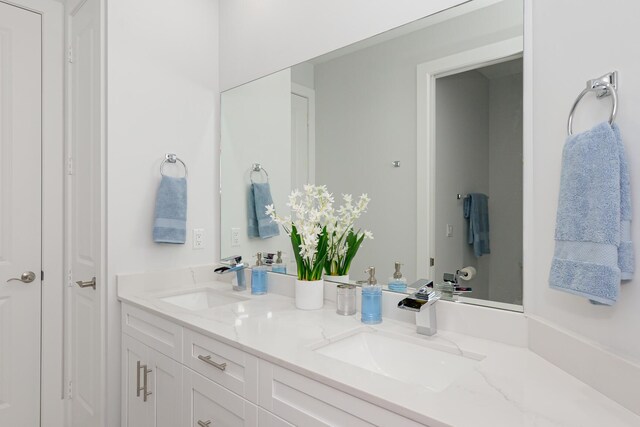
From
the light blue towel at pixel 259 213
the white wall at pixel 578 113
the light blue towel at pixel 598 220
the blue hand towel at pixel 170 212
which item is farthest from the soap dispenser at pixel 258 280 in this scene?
the light blue towel at pixel 598 220

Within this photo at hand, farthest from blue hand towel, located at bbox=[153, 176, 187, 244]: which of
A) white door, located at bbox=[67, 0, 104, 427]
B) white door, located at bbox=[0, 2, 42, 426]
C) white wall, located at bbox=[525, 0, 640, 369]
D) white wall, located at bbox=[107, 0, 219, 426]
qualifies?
white wall, located at bbox=[525, 0, 640, 369]

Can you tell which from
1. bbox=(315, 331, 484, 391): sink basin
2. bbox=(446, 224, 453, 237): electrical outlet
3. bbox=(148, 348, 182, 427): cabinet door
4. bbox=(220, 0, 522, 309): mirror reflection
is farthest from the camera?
bbox=(148, 348, 182, 427): cabinet door

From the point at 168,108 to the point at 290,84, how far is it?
0.65 metres

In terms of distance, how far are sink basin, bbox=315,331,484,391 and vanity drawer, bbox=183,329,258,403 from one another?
207 mm

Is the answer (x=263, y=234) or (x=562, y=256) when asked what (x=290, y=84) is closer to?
(x=263, y=234)

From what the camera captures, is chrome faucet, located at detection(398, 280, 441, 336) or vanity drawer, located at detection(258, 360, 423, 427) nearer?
vanity drawer, located at detection(258, 360, 423, 427)

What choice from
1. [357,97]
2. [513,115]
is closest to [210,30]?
[357,97]

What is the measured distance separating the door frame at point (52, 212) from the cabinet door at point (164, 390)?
89cm

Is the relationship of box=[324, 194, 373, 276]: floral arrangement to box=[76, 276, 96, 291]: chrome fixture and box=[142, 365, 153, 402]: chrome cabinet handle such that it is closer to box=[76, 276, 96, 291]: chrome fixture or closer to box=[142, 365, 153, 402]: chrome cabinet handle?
box=[142, 365, 153, 402]: chrome cabinet handle

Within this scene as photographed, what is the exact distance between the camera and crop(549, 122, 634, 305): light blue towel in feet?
2.38

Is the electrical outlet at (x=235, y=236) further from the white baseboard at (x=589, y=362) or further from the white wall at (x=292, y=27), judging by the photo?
the white baseboard at (x=589, y=362)

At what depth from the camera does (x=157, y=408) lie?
5.10 ft

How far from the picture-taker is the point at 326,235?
5.03ft

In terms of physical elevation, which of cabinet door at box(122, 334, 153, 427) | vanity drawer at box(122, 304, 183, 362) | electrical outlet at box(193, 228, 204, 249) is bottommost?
cabinet door at box(122, 334, 153, 427)
